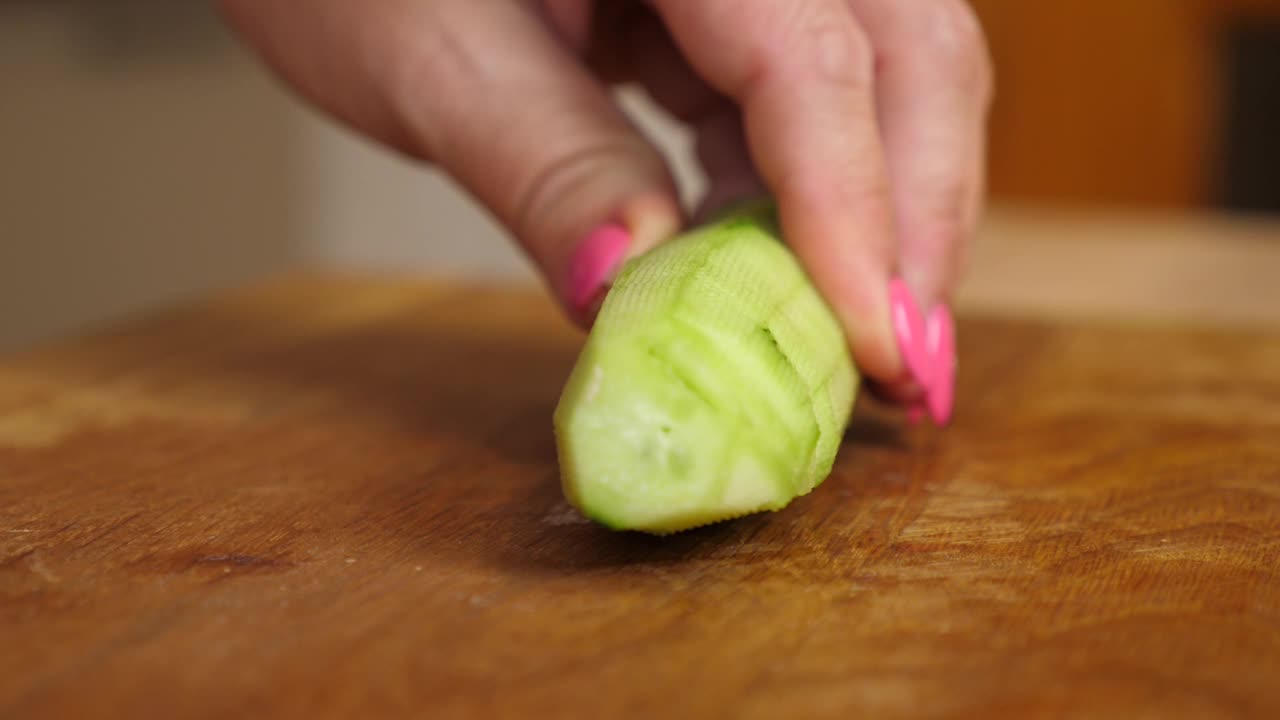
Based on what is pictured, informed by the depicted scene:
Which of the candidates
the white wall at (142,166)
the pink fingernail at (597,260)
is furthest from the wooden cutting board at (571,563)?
the white wall at (142,166)

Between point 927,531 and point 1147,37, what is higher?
point 927,531

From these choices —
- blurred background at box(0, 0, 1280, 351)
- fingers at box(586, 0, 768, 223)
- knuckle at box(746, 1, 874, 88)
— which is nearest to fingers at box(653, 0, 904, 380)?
knuckle at box(746, 1, 874, 88)

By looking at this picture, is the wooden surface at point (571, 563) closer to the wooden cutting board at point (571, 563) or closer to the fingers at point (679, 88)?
the wooden cutting board at point (571, 563)

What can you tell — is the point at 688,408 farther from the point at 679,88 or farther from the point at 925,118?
the point at 679,88

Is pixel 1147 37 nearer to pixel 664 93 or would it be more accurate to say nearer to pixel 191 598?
pixel 664 93

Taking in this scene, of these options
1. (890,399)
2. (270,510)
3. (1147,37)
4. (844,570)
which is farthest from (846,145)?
(1147,37)

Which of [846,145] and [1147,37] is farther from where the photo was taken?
[1147,37]
